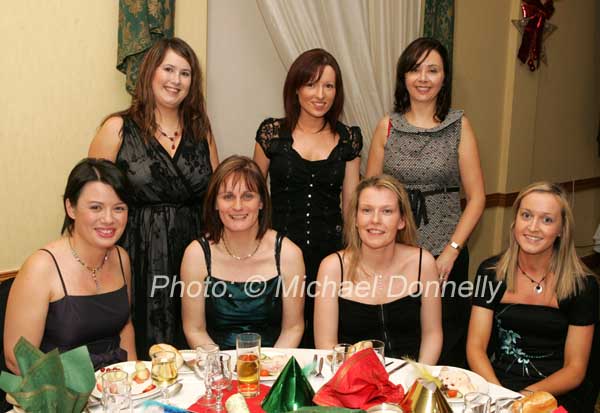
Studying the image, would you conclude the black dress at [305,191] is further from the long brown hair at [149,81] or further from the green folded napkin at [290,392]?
the green folded napkin at [290,392]

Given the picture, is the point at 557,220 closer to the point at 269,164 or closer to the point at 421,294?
the point at 421,294

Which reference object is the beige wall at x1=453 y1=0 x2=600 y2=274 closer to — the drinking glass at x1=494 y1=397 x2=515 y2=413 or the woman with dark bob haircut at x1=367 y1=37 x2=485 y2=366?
the woman with dark bob haircut at x1=367 y1=37 x2=485 y2=366

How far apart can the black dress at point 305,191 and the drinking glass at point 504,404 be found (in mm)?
1362

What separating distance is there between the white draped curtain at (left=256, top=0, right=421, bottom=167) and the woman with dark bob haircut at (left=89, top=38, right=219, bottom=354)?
2.59ft

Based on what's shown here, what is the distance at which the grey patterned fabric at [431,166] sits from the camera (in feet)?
9.92

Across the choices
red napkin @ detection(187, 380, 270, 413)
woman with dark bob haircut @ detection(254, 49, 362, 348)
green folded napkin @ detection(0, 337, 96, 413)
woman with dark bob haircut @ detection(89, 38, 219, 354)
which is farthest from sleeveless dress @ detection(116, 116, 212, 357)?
green folded napkin @ detection(0, 337, 96, 413)

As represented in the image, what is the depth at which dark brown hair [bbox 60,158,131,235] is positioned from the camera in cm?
232

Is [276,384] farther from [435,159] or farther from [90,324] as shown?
[435,159]

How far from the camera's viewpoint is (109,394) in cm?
158

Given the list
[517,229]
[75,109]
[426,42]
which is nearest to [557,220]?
[517,229]

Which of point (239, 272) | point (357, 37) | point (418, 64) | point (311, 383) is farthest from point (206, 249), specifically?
point (357, 37)

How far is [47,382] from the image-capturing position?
1266mm

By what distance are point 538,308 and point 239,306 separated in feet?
3.66

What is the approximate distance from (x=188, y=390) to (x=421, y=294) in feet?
3.58
